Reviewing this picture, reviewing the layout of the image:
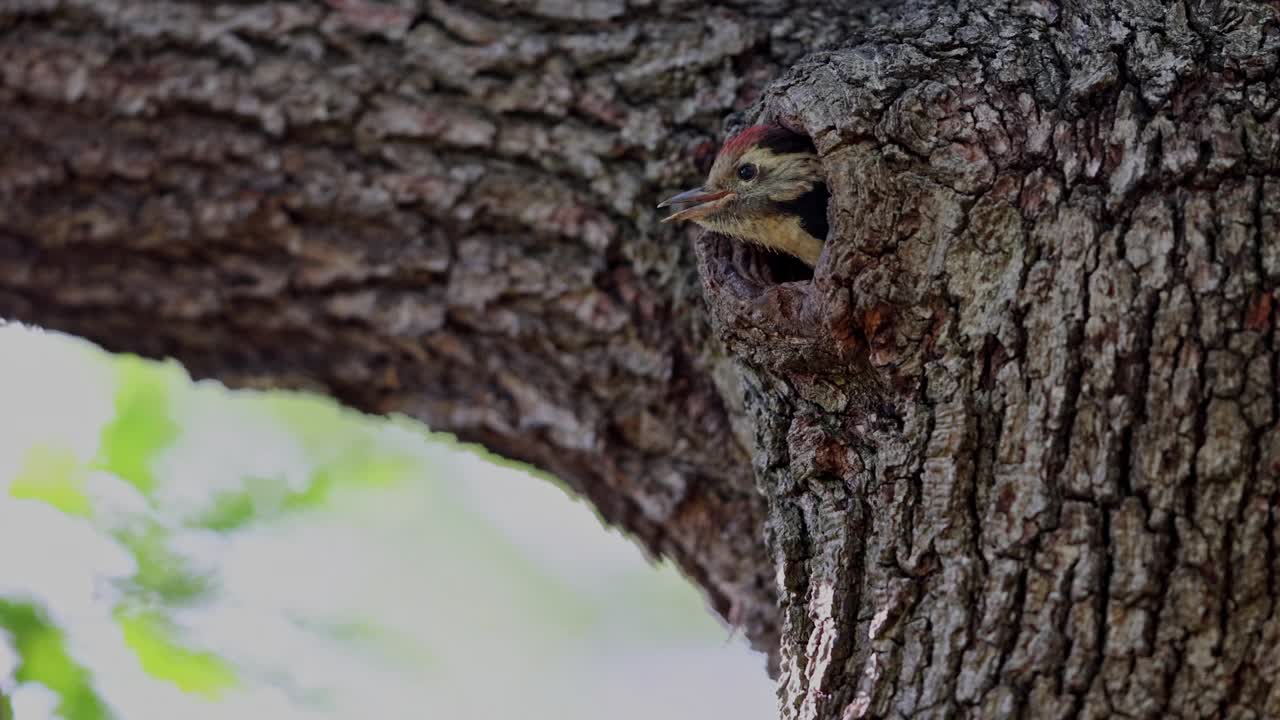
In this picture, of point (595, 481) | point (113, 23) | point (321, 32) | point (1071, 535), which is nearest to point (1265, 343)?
point (1071, 535)

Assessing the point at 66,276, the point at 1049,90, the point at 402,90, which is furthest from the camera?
the point at 66,276

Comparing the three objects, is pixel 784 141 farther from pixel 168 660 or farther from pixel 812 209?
pixel 168 660

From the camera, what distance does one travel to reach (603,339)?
3439 millimetres

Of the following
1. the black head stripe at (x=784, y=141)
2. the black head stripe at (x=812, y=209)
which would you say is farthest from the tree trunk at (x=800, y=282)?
the black head stripe at (x=812, y=209)

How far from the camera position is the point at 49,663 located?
10.6ft

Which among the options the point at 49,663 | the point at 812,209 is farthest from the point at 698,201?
the point at 49,663

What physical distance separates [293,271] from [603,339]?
950mm

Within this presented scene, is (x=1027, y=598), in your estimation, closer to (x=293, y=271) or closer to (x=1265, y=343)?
(x=1265, y=343)

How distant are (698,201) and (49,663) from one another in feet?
6.54

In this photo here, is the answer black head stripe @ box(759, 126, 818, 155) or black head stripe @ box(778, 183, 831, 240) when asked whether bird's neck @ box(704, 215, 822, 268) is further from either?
black head stripe @ box(759, 126, 818, 155)

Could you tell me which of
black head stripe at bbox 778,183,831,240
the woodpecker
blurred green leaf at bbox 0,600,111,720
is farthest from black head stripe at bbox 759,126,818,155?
blurred green leaf at bbox 0,600,111,720

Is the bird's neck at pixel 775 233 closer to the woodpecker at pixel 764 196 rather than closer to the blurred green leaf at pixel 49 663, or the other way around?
the woodpecker at pixel 764 196

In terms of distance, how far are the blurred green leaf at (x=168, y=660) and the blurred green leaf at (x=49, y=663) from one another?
38 cm

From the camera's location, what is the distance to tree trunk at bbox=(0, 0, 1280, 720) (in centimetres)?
219
